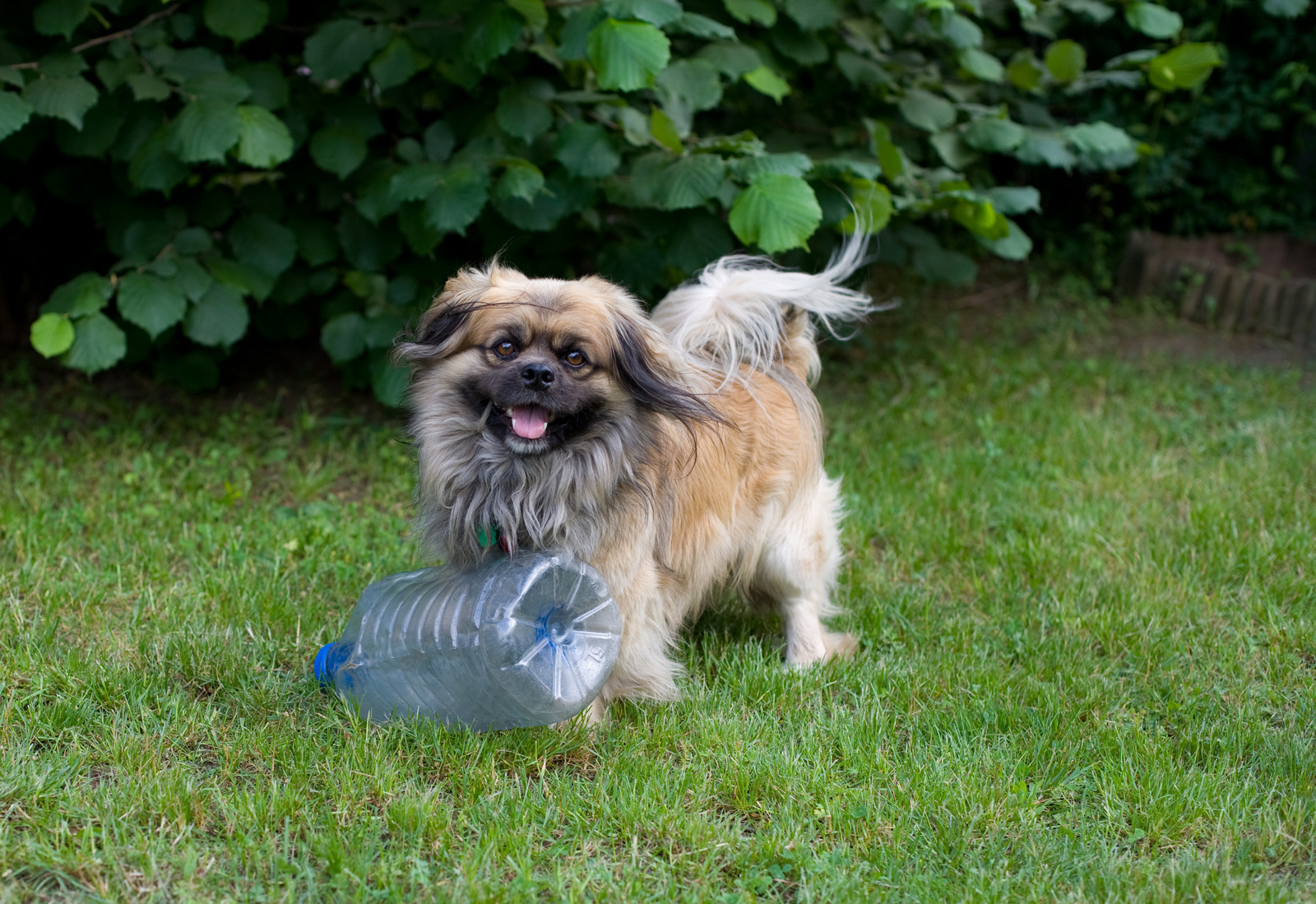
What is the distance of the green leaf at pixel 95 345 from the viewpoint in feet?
13.7

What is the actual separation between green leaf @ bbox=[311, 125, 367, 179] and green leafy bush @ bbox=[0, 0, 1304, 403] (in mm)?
13

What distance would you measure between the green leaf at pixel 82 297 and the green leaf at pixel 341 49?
1148 millimetres

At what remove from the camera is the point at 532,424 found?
274cm

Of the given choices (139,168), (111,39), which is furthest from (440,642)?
(111,39)

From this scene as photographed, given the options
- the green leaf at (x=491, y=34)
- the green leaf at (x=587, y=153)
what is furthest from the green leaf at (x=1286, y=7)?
the green leaf at (x=491, y=34)

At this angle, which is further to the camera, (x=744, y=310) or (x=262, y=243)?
(x=262, y=243)

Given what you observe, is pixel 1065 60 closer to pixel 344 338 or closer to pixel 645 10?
pixel 645 10

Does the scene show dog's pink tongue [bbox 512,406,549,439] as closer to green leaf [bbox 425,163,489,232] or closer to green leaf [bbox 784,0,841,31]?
green leaf [bbox 425,163,489,232]

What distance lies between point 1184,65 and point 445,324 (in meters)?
3.91

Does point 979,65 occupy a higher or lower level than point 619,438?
higher

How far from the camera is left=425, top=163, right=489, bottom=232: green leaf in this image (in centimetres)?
410

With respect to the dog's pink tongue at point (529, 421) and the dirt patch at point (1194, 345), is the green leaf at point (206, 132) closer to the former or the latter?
the dog's pink tongue at point (529, 421)

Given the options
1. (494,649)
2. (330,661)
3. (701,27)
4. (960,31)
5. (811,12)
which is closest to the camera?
(494,649)

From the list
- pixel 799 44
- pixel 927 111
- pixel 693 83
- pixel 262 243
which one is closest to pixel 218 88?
pixel 262 243
